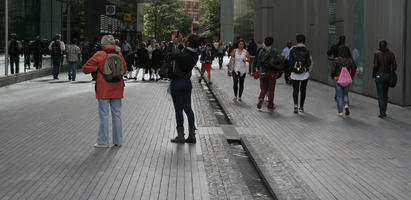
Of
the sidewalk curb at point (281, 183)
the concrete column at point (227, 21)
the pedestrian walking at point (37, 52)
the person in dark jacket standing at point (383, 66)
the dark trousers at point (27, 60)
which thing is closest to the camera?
the sidewalk curb at point (281, 183)

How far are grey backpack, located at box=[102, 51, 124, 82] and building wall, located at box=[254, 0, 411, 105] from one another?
877cm

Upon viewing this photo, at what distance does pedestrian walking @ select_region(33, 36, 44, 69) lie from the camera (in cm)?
2527

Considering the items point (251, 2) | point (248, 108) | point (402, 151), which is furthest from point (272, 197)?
point (251, 2)

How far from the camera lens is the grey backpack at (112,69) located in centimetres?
878

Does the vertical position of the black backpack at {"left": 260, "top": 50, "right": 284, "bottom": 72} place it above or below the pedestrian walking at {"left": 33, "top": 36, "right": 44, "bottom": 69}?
below

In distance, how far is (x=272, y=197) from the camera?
6246mm

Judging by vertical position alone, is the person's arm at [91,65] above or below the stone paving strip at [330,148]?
above

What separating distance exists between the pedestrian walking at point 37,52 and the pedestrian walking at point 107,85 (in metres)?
17.1

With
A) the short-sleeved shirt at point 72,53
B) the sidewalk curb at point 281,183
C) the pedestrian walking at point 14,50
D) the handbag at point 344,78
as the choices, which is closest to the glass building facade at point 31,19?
the pedestrian walking at point 14,50

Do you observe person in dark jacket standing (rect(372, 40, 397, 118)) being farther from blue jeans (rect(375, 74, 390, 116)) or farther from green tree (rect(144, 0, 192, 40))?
green tree (rect(144, 0, 192, 40))

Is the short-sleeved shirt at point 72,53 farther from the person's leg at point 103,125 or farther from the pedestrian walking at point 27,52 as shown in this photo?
the person's leg at point 103,125

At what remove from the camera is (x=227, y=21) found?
3061 inches

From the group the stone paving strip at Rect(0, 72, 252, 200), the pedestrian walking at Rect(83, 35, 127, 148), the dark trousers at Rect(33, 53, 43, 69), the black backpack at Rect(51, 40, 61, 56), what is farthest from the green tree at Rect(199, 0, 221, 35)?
the pedestrian walking at Rect(83, 35, 127, 148)

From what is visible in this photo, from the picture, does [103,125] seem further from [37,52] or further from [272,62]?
[37,52]
